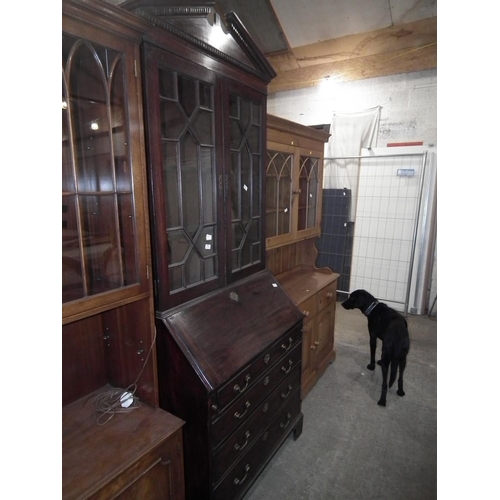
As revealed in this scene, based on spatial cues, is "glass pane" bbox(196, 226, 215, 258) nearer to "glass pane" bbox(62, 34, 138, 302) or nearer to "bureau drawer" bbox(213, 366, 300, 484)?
"glass pane" bbox(62, 34, 138, 302)

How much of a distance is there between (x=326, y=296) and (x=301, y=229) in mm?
579

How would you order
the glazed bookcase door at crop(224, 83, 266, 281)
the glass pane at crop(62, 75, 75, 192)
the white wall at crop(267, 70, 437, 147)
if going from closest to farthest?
the glass pane at crop(62, 75, 75, 192)
the glazed bookcase door at crop(224, 83, 266, 281)
the white wall at crop(267, 70, 437, 147)

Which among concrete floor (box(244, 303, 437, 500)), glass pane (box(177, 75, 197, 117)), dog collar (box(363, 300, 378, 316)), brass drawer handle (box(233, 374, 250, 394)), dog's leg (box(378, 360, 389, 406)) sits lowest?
concrete floor (box(244, 303, 437, 500))

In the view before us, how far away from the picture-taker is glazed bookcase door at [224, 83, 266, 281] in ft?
4.97

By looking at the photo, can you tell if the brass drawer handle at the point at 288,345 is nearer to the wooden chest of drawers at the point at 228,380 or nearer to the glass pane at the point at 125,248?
the wooden chest of drawers at the point at 228,380

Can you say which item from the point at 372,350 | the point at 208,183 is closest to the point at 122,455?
the point at 208,183

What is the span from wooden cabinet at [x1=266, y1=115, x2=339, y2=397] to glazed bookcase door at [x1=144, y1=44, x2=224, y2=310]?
770 millimetres

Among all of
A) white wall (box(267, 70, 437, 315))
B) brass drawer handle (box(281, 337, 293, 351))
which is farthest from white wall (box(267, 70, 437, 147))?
brass drawer handle (box(281, 337, 293, 351))

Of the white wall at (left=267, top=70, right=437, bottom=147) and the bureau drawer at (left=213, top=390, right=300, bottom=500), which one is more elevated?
the white wall at (left=267, top=70, right=437, bottom=147)

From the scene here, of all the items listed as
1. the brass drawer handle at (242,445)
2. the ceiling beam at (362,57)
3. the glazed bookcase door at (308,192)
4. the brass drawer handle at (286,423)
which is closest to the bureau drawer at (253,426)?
the brass drawer handle at (242,445)

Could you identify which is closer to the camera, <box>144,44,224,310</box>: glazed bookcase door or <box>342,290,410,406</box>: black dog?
<box>144,44,224,310</box>: glazed bookcase door
